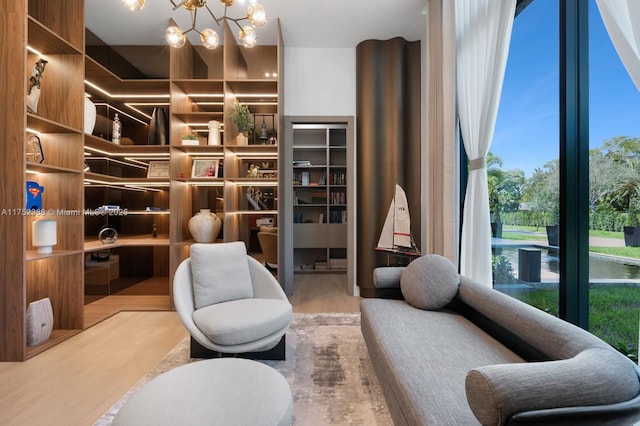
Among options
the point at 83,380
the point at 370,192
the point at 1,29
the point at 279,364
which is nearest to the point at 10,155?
the point at 1,29

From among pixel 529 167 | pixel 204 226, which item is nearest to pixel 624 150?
pixel 529 167

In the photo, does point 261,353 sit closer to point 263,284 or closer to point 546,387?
point 263,284

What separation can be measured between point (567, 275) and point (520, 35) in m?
1.80

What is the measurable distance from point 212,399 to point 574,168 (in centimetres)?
220

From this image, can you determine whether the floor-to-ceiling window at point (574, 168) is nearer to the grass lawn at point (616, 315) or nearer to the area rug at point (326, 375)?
the grass lawn at point (616, 315)

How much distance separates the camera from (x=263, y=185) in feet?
12.4

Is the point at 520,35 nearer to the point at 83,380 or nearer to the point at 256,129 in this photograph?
the point at 256,129

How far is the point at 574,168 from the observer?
1671 millimetres

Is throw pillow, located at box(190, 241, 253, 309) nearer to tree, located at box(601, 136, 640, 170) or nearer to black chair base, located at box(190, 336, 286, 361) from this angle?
black chair base, located at box(190, 336, 286, 361)

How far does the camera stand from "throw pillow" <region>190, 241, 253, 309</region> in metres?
2.15

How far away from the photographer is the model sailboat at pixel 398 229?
3473mm

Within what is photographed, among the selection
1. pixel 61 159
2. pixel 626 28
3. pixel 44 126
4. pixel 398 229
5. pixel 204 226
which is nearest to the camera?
pixel 626 28

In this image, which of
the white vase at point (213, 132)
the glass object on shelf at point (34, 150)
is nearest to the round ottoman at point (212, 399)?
the glass object on shelf at point (34, 150)

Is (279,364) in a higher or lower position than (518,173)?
lower
